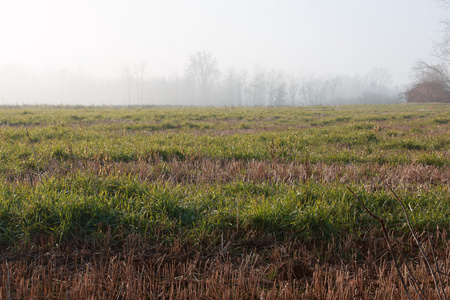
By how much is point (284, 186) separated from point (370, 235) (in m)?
1.31

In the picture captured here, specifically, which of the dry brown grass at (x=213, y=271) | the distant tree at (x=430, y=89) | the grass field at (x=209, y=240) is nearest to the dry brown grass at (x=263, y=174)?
the grass field at (x=209, y=240)

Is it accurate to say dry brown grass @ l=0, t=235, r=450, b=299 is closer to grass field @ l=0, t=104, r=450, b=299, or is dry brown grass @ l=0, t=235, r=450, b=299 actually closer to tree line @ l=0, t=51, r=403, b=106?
grass field @ l=0, t=104, r=450, b=299

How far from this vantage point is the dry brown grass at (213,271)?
84.0 inches

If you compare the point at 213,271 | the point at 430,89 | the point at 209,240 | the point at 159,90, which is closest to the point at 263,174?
the point at 209,240

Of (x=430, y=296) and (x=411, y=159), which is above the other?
(x=411, y=159)

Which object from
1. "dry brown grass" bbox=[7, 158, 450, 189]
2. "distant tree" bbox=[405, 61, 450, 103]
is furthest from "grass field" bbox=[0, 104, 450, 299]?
"distant tree" bbox=[405, 61, 450, 103]

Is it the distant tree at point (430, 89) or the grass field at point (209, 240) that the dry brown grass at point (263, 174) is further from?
the distant tree at point (430, 89)

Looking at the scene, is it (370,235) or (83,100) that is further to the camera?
(83,100)

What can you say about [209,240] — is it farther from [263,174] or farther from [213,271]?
[263,174]

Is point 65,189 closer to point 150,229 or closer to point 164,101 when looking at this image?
point 150,229

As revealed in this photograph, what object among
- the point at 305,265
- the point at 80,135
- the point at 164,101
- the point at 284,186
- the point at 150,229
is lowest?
the point at 305,265

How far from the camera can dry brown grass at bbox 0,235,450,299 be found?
2.13 metres

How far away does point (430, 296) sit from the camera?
6.86 feet

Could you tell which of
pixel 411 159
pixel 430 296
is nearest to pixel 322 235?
pixel 430 296
